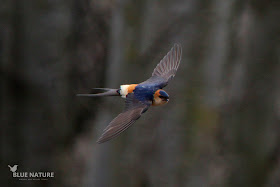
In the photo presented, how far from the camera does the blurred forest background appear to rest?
2.64 metres

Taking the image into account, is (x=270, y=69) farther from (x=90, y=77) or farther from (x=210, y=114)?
(x=90, y=77)

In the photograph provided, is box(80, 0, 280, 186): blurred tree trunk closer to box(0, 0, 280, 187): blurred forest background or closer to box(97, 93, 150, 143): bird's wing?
box(0, 0, 280, 187): blurred forest background

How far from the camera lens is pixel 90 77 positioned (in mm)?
3053

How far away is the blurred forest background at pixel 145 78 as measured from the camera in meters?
2.64

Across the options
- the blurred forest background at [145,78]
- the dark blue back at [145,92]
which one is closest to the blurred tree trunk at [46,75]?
the blurred forest background at [145,78]

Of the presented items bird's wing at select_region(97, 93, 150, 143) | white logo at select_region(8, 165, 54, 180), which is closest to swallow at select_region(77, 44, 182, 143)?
bird's wing at select_region(97, 93, 150, 143)

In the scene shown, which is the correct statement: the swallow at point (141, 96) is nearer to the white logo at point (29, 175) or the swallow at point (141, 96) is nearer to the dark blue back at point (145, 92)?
the dark blue back at point (145, 92)

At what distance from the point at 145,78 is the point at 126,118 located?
104 centimetres

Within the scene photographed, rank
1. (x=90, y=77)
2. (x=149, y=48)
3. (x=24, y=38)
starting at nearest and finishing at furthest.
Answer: (x=149, y=48) → (x=24, y=38) → (x=90, y=77)

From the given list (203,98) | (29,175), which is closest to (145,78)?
(203,98)

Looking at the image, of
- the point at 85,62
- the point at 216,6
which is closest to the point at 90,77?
the point at 85,62

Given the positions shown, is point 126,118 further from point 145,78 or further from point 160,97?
point 145,78

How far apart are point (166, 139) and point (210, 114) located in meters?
0.35

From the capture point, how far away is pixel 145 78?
2.56m
